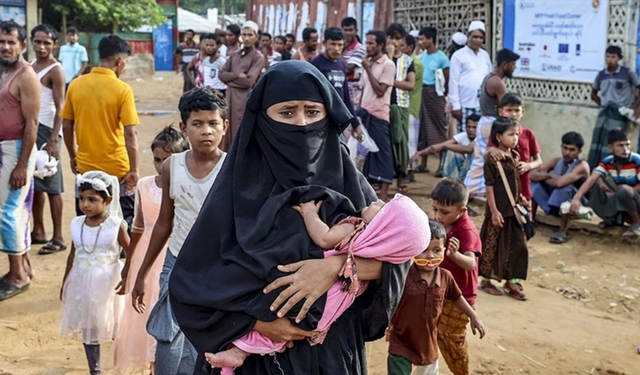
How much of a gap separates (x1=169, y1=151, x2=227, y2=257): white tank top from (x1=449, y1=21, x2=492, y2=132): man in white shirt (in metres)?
6.91

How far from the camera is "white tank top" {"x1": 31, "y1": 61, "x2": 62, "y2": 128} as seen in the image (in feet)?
22.4

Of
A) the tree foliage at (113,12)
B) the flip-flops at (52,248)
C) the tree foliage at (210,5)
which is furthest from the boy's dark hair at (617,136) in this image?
the tree foliage at (210,5)

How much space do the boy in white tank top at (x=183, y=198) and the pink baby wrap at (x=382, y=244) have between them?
1157mm

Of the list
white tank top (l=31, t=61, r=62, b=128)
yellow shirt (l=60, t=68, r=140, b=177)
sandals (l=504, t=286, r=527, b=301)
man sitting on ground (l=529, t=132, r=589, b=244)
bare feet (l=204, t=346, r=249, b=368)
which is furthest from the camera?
man sitting on ground (l=529, t=132, r=589, b=244)

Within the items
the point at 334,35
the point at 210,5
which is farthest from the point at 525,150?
the point at 210,5

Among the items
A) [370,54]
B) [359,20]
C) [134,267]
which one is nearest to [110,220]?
[134,267]

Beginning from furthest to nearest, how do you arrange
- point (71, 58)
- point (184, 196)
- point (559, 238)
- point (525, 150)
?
point (71, 58)
point (559, 238)
point (525, 150)
point (184, 196)

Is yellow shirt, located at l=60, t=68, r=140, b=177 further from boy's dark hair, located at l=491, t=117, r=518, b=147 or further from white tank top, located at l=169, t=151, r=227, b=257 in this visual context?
boy's dark hair, located at l=491, t=117, r=518, b=147

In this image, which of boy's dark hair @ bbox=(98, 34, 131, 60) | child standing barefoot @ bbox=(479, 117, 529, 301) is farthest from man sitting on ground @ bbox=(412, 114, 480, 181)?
boy's dark hair @ bbox=(98, 34, 131, 60)

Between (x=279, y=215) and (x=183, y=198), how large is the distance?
50.5 inches

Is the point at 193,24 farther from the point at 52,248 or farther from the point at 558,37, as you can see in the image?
the point at 52,248

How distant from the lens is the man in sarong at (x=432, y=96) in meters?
11.0

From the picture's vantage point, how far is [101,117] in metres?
5.69

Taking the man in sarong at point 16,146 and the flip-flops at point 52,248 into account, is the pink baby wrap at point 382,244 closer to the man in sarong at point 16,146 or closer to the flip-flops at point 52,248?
the man in sarong at point 16,146
